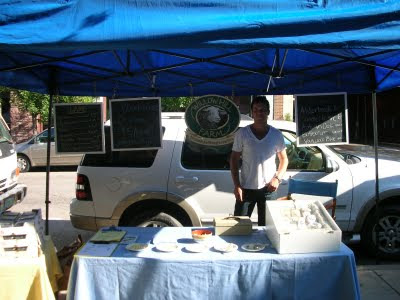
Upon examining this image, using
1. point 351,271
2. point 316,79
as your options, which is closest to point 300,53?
point 316,79

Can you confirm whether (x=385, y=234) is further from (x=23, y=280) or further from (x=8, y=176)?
(x=8, y=176)

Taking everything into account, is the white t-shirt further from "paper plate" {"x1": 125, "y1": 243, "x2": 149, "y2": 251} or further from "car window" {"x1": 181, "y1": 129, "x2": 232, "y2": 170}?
"paper plate" {"x1": 125, "y1": 243, "x2": 149, "y2": 251}

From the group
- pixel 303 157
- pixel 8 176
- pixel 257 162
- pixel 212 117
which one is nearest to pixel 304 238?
pixel 257 162

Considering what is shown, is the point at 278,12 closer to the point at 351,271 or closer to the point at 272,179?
the point at 351,271

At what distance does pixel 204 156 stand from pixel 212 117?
642 millimetres

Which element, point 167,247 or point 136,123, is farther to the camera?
point 136,123

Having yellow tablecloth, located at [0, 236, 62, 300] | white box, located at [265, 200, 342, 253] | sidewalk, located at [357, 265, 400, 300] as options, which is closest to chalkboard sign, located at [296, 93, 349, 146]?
sidewalk, located at [357, 265, 400, 300]

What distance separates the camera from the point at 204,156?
213 inches

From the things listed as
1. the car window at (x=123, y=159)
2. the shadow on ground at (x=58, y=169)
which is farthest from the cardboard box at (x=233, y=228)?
the shadow on ground at (x=58, y=169)

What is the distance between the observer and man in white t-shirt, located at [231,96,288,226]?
4.46 m

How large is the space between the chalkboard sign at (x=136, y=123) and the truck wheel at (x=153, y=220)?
880 millimetres

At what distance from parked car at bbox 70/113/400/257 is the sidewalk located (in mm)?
484

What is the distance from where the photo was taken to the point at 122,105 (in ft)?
16.3

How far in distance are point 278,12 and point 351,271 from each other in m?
1.76
